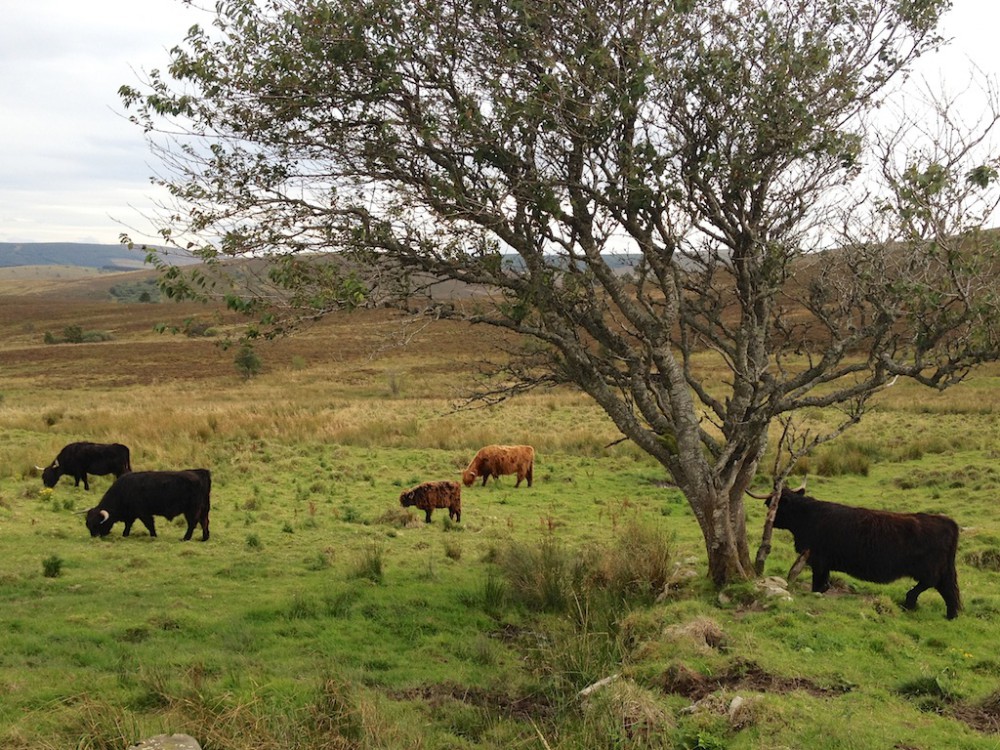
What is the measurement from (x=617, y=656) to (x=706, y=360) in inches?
2049

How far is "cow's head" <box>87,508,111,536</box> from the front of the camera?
43.8 feet

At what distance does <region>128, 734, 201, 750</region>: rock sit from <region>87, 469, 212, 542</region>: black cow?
8165mm

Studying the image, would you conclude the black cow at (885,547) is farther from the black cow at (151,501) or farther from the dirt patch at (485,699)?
the black cow at (151,501)

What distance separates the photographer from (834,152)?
9.01 metres

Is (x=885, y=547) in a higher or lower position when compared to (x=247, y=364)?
higher

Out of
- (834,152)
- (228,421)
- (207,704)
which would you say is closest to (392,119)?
(834,152)

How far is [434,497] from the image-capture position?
15.4 meters

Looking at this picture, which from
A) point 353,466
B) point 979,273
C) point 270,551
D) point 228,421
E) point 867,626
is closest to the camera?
point 979,273

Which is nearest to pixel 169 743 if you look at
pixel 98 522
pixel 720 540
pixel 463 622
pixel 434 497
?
pixel 463 622

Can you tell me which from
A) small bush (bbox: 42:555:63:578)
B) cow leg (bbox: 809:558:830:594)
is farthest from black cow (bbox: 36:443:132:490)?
cow leg (bbox: 809:558:830:594)

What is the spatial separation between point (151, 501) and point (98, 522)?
92 centimetres

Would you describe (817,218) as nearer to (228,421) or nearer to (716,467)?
(716,467)

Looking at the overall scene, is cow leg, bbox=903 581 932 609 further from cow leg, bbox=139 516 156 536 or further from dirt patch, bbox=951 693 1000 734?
cow leg, bbox=139 516 156 536

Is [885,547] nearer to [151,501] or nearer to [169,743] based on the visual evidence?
[169,743]
